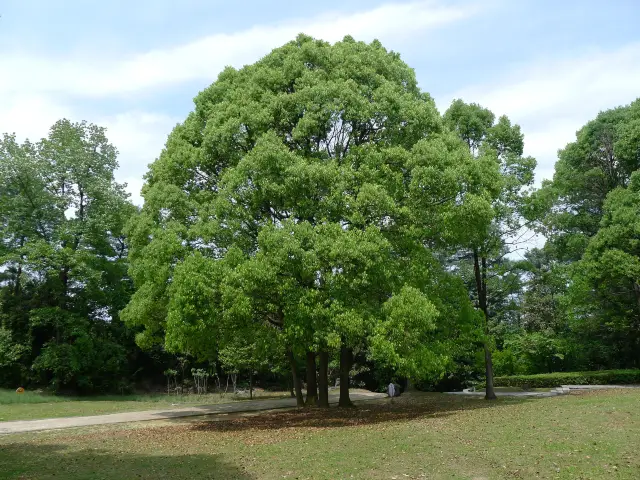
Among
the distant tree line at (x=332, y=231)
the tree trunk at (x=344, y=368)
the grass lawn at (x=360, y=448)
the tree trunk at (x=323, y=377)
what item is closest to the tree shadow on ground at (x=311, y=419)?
the grass lawn at (x=360, y=448)

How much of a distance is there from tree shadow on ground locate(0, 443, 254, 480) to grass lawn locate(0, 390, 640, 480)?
0.06 ft

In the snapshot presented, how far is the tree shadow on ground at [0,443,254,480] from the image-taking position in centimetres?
895

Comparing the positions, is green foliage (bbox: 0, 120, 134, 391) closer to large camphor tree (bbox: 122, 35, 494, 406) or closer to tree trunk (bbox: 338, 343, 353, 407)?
large camphor tree (bbox: 122, 35, 494, 406)

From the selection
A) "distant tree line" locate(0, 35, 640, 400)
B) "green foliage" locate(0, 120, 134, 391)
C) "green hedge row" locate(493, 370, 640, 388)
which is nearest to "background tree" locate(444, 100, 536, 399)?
Result: "distant tree line" locate(0, 35, 640, 400)

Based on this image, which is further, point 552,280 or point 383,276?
point 552,280

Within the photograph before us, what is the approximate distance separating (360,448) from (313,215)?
27.5ft

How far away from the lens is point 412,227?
17766 mm

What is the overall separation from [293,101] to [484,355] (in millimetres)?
13955

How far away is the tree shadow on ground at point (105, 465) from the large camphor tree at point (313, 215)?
15.2 feet

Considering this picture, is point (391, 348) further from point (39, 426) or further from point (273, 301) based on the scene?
point (39, 426)

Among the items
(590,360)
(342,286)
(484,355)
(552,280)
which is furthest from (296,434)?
(590,360)

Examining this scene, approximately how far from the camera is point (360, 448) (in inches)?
426

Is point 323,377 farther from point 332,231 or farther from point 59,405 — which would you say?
point 59,405

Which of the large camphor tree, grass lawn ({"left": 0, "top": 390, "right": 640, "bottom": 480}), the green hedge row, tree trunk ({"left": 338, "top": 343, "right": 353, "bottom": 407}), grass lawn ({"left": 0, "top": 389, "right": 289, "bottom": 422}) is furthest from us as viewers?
the green hedge row
